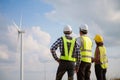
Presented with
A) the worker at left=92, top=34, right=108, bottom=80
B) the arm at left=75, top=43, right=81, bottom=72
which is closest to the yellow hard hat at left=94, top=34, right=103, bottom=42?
the worker at left=92, top=34, right=108, bottom=80

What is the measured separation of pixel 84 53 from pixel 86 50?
0.48 feet

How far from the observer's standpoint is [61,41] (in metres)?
10.9

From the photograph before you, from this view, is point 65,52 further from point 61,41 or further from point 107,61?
point 107,61

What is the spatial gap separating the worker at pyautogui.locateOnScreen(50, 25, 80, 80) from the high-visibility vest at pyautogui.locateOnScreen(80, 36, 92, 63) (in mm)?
886

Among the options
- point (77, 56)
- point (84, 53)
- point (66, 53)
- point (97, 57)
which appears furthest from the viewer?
point (97, 57)

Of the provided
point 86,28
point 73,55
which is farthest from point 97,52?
point 73,55

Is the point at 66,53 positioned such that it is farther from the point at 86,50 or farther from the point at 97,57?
the point at 97,57

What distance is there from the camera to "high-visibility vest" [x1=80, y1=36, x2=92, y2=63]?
1197 centimetres

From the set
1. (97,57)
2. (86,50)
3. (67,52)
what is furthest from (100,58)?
(67,52)

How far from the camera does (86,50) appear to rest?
12.1 meters

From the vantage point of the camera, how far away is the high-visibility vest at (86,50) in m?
12.0

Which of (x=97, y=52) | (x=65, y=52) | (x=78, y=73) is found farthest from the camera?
(x=97, y=52)

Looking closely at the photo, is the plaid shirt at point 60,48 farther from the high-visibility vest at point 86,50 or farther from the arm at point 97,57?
the arm at point 97,57

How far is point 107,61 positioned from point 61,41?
10.7 ft
